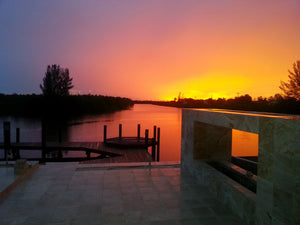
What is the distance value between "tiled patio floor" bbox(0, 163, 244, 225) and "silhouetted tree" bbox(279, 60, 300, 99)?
21.8 meters

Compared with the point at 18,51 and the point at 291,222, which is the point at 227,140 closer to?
the point at 291,222

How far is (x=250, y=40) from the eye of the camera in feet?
36.1

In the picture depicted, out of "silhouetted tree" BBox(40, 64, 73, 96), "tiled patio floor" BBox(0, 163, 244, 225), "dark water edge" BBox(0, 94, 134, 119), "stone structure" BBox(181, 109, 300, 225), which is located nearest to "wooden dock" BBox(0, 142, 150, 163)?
"tiled patio floor" BBox(0, 163, 244, 225)

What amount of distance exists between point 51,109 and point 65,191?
46.0m

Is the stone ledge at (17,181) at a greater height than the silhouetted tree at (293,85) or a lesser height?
lesser

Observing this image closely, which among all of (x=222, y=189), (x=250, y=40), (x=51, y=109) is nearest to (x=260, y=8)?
(x=250, y=40)

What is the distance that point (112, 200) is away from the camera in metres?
3.90

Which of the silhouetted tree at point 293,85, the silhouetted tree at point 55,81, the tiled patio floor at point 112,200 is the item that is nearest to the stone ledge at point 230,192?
the tiled patio floor at point 112,200

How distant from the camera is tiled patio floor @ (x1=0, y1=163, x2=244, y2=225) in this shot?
3.24 metres

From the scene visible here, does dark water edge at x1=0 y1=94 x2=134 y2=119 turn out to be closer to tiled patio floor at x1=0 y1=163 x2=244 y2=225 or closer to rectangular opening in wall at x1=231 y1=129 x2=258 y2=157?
rectangular opening in wall at x1=231 y1=129 x2=258 y2=157

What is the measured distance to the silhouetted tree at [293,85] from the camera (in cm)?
2089

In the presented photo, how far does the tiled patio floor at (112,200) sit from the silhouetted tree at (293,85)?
21.8m

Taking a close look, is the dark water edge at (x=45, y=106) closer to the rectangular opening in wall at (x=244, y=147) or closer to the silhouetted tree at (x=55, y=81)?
the silhouetted tree at (x=55, y=81)

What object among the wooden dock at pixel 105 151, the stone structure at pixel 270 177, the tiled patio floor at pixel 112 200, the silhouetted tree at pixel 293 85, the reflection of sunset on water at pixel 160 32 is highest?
the reflection of sunset on water at pixel 160 32
